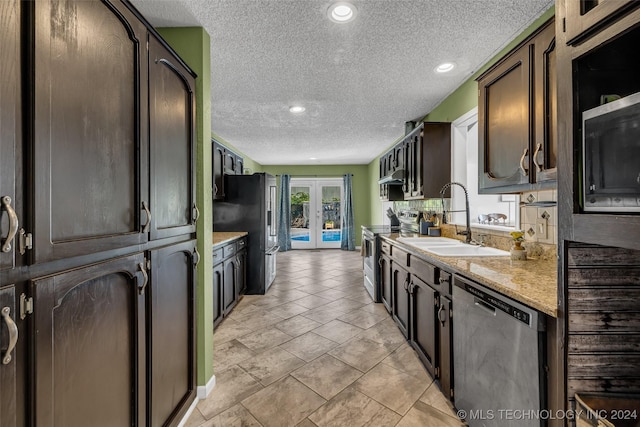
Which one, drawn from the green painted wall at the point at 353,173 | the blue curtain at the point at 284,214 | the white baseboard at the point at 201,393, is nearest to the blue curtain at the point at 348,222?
the green painted wall at the point at 353,173

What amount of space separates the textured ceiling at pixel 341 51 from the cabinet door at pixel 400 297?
5.95 feet

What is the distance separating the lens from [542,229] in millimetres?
1896

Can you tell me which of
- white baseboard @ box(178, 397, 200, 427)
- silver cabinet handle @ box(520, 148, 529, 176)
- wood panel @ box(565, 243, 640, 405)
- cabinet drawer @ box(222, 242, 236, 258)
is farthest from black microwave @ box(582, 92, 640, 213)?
cabinet drawer @ box(222, 242, 236, 258)

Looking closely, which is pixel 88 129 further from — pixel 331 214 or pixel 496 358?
pixel 331 214

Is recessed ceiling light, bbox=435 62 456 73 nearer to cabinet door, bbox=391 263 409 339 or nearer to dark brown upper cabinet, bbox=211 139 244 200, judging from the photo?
cabinet door, bbox=391 263 409 339

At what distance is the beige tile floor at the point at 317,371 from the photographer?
5.57 ft

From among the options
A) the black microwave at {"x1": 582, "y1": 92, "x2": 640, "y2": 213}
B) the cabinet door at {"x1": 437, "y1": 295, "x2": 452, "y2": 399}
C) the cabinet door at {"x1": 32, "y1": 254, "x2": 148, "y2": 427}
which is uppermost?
the black microwave at {"x1": 582, "y1": 92, "x2": 640, "y2": 213}

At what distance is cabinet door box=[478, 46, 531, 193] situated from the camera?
5.08 feet

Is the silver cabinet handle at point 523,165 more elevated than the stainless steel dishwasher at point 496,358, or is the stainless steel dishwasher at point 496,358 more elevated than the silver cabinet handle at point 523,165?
the silver cabinet handle at point 523,165

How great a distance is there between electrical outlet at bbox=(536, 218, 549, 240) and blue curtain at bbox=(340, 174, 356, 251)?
20.0 feet

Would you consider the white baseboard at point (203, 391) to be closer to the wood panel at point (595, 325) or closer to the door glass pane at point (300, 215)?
the wood panel at point (595, 325)

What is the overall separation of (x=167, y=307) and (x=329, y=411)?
1.14 meters

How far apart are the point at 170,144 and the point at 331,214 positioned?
6951 mm

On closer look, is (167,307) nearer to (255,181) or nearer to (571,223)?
(571,223)
